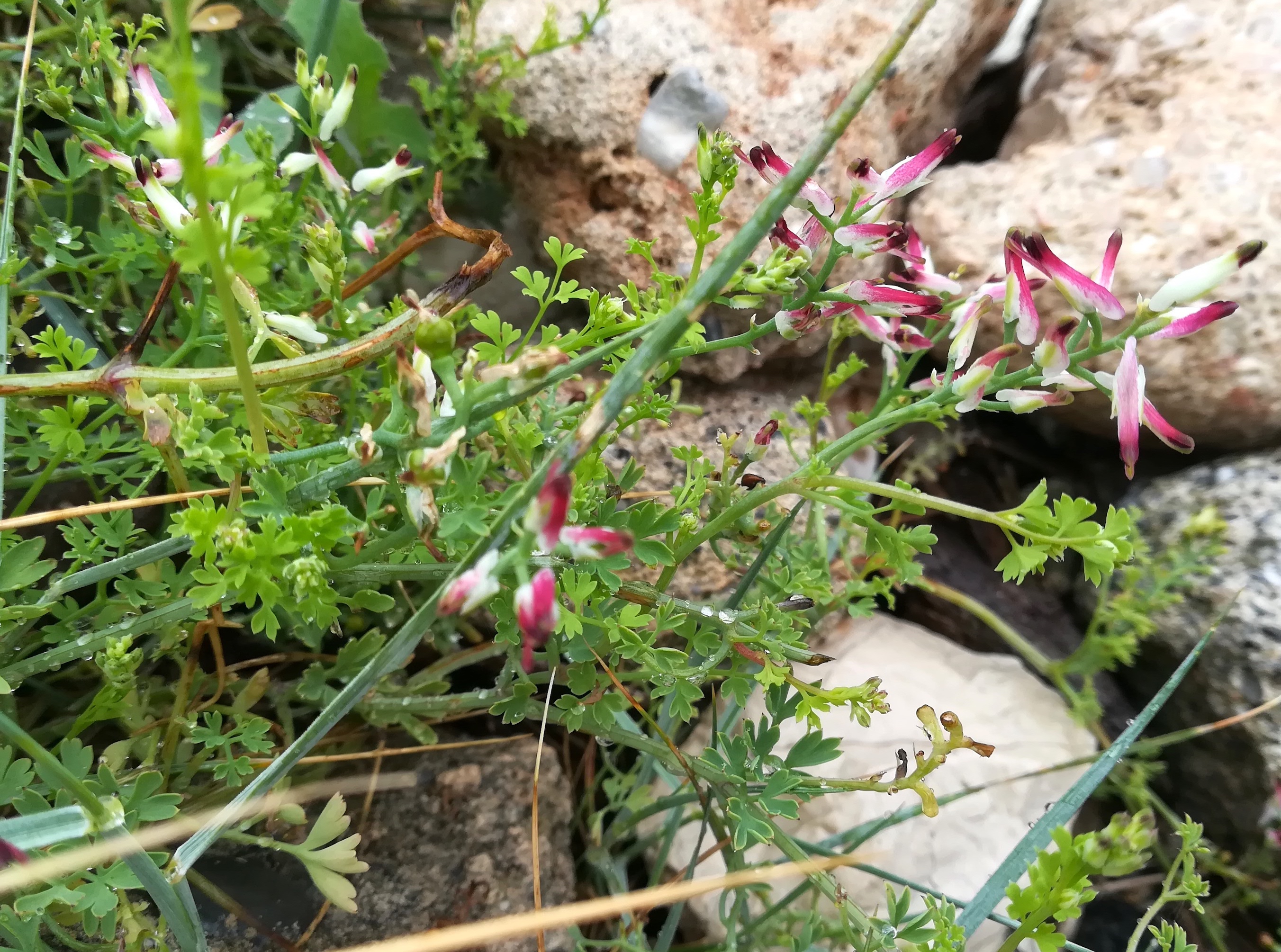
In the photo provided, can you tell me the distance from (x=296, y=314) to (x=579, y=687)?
0.54 meters

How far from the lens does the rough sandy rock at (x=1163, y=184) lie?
1290mm

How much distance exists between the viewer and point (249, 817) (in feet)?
2.59

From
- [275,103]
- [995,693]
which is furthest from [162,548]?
[995,693]

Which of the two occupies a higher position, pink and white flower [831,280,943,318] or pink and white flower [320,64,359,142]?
pink and white flower [831,280,943,318]

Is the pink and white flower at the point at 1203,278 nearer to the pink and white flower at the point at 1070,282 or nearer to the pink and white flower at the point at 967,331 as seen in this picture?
the pink and white flower at the point at 1070,282

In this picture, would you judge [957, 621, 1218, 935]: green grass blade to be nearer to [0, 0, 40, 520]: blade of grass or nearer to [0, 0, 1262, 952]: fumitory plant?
[0, 0, 1262, 952]: fumitory plant

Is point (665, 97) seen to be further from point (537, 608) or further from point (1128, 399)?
point (537, 608)

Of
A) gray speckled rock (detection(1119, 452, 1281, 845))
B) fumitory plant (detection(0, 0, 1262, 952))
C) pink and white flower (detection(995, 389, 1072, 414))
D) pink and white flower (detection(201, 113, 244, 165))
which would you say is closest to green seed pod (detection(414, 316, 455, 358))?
fumitory plant (detection(0, 0, 1262, 952))

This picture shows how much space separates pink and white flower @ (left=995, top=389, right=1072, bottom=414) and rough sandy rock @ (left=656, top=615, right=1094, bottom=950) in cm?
66

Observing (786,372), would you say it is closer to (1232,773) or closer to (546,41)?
(546,41)

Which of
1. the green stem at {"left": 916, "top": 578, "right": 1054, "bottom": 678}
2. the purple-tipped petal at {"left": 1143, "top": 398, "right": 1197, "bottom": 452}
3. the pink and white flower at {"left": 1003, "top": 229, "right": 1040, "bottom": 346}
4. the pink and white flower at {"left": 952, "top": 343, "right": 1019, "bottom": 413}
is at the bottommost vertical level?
the green stem at {"left": 916, "top": 578, "right": 1054, "bottom": 678}

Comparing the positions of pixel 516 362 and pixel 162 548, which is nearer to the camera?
pixel 516 362

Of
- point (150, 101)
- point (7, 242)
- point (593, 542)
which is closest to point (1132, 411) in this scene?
point (593, 542)

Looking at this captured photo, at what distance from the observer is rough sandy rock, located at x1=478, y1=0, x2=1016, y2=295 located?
1.22 meters
